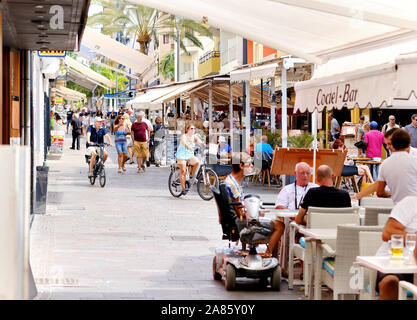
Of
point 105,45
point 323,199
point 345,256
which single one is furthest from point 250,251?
point 105,45

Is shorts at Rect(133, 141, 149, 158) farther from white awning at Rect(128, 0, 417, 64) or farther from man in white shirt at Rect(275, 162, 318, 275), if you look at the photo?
man in white shirt at Rect(275, 162, 318, 275)

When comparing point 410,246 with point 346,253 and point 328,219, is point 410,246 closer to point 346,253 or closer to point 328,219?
point 346,253

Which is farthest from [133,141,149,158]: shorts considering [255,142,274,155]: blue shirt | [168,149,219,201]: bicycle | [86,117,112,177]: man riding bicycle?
[168,149,219,201]: bicycle

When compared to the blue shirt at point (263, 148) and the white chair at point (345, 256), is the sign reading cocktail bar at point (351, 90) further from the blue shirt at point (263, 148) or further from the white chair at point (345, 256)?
the blue shirt at point (263, 148)

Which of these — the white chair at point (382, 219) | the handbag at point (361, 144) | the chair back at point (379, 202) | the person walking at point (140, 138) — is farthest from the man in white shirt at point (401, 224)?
the person walking at point (140, 138)

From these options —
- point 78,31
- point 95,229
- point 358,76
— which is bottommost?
point 95,229

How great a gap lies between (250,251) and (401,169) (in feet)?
6.09

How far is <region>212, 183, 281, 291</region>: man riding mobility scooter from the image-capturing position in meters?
8.74

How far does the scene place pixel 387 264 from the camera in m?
6.01

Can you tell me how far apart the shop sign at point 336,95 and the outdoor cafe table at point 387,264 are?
88.6 inches

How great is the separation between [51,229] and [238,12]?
4993 mm

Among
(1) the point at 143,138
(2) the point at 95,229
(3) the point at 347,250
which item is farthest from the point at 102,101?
(3) the point at 347,250
